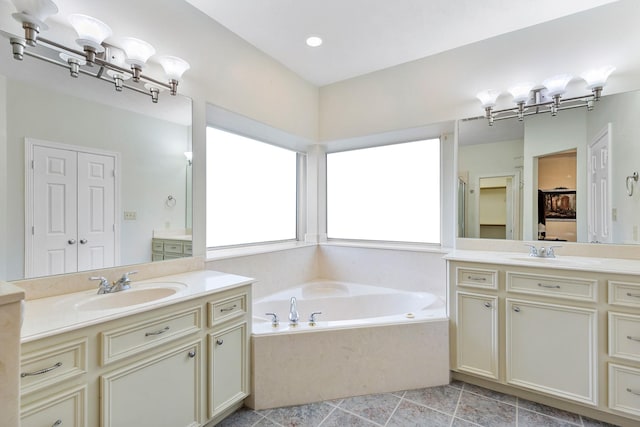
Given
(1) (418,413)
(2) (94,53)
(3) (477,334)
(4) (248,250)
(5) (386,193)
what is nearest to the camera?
(2) (94,53)

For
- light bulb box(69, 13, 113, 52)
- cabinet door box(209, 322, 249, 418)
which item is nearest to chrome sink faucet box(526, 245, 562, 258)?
cabinet door box(209, 322, 249, 418)

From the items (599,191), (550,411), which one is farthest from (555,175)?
(550,411)

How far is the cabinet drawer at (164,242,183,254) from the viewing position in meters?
1.96

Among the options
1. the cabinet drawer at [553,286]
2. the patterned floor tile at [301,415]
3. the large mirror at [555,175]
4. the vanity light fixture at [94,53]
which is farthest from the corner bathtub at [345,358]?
the vanity light fixture at [94,53]

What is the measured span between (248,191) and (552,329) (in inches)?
106

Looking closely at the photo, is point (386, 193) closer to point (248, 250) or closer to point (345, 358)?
point (248, 250)

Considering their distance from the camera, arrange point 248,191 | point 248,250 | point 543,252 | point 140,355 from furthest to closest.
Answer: point 248,191
point 248,250
point 543,252
point 140,355

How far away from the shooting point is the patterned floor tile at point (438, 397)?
1864mm

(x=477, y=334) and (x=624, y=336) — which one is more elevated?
(x=624, y=336)

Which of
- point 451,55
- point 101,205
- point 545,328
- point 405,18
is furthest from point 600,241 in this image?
point 101,205

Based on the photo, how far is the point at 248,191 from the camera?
119 inches

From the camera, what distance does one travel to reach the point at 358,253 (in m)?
3.17

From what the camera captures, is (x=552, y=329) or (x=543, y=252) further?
(x=543, y=252)

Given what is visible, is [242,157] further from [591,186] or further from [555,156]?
[591,186]
